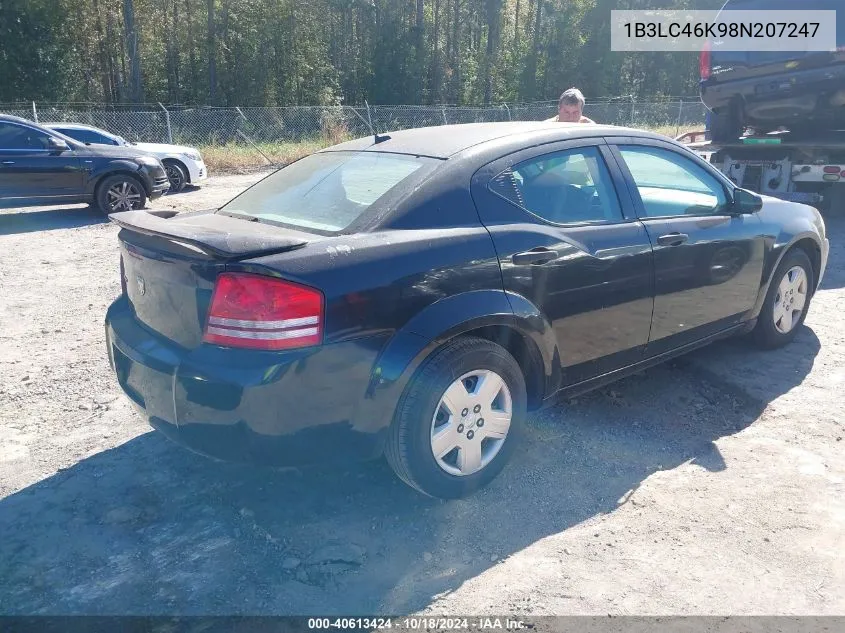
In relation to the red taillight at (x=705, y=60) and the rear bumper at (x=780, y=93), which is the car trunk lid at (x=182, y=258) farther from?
the red taillight at (x=705, y=60)

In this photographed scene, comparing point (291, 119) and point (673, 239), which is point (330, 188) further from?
point (291, 119)

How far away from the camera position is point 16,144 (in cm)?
1060

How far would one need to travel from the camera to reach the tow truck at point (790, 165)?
879cm

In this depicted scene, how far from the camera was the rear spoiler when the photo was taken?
2.74 metres

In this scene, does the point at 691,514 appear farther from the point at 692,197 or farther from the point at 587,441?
the point at 692,197

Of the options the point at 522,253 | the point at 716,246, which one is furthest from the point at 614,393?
the point at 522,253

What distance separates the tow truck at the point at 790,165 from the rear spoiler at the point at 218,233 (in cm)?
652

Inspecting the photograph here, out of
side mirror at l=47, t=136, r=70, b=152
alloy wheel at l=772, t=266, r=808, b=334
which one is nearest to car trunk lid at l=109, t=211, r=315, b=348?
alloy wheel at l=772, t=266, r=808, b=334

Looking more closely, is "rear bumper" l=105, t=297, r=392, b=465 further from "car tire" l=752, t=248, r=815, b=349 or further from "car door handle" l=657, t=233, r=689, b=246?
"car tire" l=752, t=248, r=815, b=349

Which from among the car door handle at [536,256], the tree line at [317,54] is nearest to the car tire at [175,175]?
the car door handle at [536,256]

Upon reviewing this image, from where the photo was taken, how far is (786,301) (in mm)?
5074

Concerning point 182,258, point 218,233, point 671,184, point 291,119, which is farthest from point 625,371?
point 291,119

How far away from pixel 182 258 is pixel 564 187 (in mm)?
1893

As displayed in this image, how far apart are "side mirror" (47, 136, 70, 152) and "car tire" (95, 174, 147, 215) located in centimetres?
72
